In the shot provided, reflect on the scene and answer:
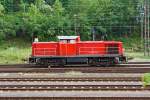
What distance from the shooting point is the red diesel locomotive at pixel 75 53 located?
3188cm

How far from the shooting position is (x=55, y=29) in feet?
219

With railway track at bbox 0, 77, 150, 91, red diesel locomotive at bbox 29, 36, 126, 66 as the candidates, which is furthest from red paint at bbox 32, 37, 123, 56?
railway track at bbox 0, 77, 150, 91

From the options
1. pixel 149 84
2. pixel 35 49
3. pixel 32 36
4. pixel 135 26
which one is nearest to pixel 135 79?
pixel 149 84

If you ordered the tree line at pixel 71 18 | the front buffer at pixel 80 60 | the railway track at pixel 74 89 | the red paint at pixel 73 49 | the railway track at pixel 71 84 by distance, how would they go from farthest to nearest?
the tree line at pixel 71 18 < the red paint at pixel 73 49 < the front buffer at pixel 80 60 < the railway track at pixel 71 84 < the railway track at pixel 74 89

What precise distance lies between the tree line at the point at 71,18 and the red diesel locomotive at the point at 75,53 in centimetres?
3275

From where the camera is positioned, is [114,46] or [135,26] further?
[135,26]

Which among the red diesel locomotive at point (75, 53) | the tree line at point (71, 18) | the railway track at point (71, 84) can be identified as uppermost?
the tree line at point (71, 18)

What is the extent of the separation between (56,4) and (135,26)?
12.8 metres

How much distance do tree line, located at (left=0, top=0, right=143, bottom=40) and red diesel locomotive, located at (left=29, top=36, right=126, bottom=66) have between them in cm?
3275

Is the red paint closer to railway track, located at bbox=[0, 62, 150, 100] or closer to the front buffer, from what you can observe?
the front buffer

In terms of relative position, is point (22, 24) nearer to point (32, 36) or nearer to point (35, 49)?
point (32, 36)

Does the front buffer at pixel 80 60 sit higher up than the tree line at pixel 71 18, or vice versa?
the tree line at pixel 71 18

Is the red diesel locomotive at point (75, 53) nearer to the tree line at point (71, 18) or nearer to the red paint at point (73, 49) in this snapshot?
the red paint at point (73, 49)

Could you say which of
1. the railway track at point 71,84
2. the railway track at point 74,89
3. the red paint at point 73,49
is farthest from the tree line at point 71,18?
the railway track at point 74,89
